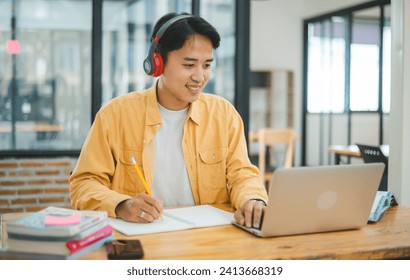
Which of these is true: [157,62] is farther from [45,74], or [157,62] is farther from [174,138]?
[45,74]

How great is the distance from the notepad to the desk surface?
3 cm

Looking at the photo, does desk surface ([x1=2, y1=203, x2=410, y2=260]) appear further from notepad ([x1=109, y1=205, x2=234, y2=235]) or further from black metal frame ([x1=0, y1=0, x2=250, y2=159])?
black metal frame ([x1=0, y1=0, x2=250, y2=159])

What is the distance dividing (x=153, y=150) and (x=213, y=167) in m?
0.23

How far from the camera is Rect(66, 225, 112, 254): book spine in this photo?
1.14 meters

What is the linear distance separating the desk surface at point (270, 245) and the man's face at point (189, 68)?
0.62 meters

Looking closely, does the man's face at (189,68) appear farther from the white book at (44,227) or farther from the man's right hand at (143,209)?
the white book at (44,227)

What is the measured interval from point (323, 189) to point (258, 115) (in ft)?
25.0

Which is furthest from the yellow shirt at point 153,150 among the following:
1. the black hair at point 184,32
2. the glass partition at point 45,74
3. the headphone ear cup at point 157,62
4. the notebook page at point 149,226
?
the glass partition at point 45,74

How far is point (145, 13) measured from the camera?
161 inches

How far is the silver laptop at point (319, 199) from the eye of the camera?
1253 millimetres

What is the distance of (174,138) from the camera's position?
6.26ft

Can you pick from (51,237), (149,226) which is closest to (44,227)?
(51,237)

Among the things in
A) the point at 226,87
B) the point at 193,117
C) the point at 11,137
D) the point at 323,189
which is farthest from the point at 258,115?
the point at 323,189
